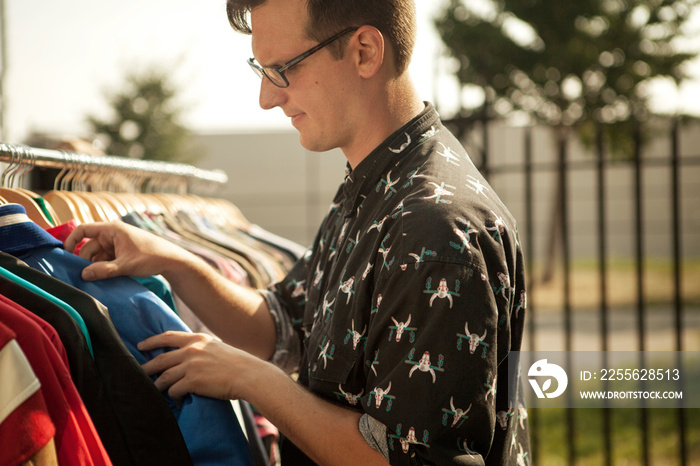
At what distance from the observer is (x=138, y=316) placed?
4.67 ft

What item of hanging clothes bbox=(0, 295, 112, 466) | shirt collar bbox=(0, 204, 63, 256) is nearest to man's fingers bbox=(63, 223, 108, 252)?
shirt collar bbox=(0, 204, 63, 256)

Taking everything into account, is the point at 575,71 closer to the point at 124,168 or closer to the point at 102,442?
the point at 124,168

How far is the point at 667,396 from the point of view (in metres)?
5.11

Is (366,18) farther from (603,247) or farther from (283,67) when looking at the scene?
(603,247)

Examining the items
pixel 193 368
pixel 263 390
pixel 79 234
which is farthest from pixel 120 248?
pixel 263 390

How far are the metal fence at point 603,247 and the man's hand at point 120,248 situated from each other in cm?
270

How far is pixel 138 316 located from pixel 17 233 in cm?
31

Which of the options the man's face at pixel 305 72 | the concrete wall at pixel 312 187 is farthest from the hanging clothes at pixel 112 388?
the concrete wall at pixel 312 187

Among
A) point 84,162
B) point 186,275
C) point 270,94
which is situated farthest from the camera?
point 84,162

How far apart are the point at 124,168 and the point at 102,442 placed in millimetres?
1260

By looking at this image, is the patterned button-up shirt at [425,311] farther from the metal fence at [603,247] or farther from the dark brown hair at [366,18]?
the metal fence at [603,247]

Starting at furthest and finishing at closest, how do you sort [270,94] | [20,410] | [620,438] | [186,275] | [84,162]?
[620,438]
[84,162]
[186,275]
[270,94]
[20,410]

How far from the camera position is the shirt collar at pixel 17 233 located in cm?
138

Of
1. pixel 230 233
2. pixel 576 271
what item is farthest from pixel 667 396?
pixel 576 271
